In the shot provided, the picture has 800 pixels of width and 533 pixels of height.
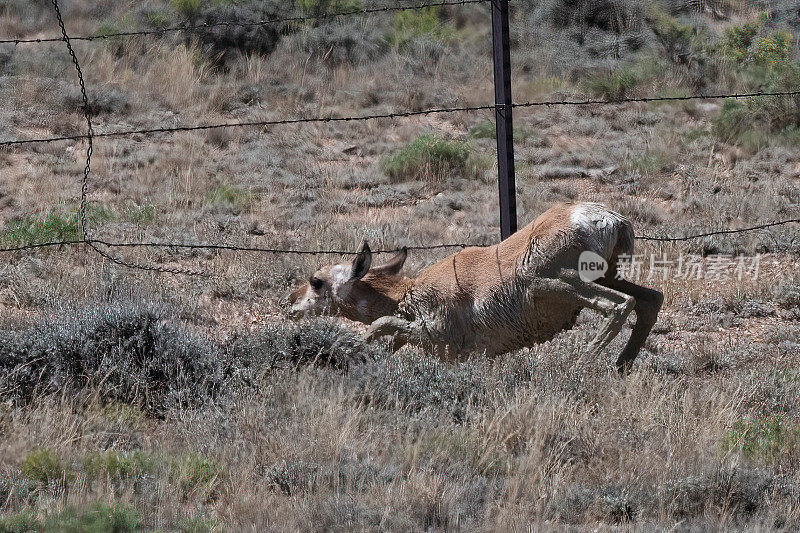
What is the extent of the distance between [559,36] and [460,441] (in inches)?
603

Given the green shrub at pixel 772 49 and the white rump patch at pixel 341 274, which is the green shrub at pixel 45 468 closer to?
the white rump patch at pixel 341 274

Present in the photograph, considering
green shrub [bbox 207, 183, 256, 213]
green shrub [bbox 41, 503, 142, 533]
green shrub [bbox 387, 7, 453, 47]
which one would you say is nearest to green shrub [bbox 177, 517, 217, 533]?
green shrub [bbox 41, 503, 142, 533]

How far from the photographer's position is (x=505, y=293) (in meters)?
7.38

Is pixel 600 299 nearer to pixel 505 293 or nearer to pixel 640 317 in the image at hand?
pixel 640 317

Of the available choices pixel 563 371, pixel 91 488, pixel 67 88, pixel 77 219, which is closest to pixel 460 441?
pixel 563 371

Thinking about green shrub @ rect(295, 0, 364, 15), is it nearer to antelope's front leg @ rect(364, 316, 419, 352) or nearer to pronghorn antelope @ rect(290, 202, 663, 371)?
pronghorn antelope @ rect(290, 202, 663, 371)

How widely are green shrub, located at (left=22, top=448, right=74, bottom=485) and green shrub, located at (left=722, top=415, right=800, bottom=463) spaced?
364 cm

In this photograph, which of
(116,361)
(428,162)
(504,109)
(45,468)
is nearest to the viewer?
(45,468)

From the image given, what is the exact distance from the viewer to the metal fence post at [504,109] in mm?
7840

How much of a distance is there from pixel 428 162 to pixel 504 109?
5.58 m

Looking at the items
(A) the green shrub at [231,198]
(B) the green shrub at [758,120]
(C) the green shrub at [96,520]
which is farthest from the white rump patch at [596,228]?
(B) the green shrub at [758,120]

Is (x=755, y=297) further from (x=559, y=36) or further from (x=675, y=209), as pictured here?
(x=559, y=36)

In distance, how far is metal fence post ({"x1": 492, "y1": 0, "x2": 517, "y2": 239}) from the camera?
309 inches

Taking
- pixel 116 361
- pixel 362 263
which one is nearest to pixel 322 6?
pixel 362 263
